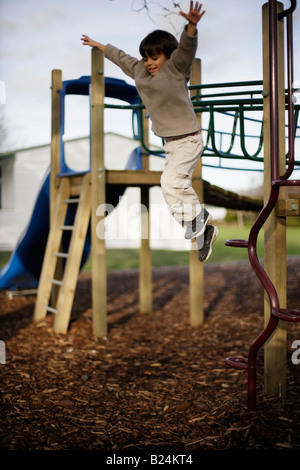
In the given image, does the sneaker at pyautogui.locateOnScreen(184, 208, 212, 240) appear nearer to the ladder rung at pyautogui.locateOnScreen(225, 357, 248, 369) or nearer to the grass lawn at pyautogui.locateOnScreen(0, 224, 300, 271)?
the ladder rung at pyautogui.locateOnScreen(225, 357, 248, 369)

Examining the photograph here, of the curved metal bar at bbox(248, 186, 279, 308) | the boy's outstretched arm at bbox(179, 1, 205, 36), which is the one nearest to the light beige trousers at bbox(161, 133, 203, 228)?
the curved metal bar at bbox(248, 186, 279, 308)

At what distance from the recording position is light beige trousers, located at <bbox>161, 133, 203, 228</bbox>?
10.2 ft

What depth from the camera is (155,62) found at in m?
3.01

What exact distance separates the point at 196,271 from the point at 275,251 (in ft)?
8.28

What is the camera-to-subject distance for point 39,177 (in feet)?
64.6

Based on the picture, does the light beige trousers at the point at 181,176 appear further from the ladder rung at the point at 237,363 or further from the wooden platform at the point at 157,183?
the wooden platform at the point at 157,183

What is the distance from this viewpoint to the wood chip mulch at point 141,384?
2.90 meters

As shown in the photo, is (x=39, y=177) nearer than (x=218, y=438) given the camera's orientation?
No

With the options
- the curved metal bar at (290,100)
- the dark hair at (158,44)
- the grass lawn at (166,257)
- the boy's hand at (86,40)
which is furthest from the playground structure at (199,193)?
the grass lawn at (166,257)

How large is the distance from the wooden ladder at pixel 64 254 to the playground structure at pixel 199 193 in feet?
0.04
